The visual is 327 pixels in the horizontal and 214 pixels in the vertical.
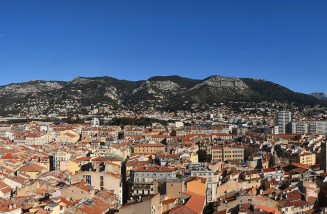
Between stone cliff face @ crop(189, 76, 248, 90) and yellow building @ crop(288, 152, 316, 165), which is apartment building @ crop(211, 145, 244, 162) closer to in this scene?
yellow building @ crop(288, 152, 316, 165)

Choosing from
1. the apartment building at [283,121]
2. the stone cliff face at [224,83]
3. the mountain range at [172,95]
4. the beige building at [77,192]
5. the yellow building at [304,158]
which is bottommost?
the yellow building at [304,158]

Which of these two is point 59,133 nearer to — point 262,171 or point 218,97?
point 262,171

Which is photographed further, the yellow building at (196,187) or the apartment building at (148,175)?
the apartment building at (148,175)

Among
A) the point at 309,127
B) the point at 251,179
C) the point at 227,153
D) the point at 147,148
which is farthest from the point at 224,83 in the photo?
the point at 251,179

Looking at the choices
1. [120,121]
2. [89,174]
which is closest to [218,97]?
[120,121]

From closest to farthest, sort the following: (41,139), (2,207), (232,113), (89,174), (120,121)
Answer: (2,207)
(89,174)
(41,139)
(120,121)
(232,113)

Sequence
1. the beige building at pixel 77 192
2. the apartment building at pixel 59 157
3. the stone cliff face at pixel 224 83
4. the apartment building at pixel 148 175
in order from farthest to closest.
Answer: the stone cliff face at pixel 224 83, the apartment building at pixel 59 157, the apartment building at pixel 148 175, the beige building at pixel 77 192

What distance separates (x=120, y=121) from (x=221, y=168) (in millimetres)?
80203

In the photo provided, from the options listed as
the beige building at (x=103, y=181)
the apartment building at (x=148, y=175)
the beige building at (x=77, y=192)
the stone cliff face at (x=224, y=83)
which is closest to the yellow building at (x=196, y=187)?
the apartment building at (x=148, y=175)

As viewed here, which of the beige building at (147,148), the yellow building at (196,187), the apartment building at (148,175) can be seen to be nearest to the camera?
the yellow building at (196,187)

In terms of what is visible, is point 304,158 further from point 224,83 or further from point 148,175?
point 224,83

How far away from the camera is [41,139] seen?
7969 cm

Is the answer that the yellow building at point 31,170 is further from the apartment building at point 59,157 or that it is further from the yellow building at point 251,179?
the yellow building at point 251,179

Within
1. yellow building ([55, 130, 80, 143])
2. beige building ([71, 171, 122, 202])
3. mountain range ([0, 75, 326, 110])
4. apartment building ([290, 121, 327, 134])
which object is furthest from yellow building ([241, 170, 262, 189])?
mountain range ([0, 75, 326, 110])
